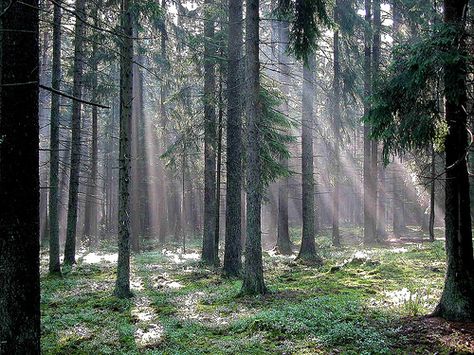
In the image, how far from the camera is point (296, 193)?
43.5m

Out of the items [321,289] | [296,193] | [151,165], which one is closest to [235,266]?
[321,289]

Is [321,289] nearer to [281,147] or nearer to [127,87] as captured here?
[281,147]

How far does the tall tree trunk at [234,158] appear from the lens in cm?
1390

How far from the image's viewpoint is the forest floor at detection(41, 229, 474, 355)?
6.77m

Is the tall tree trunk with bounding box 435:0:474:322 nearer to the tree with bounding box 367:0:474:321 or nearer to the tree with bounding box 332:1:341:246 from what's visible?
the tree with bounding box 367:0:474:321

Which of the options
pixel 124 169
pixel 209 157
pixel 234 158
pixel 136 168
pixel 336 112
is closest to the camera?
pixel 124 169

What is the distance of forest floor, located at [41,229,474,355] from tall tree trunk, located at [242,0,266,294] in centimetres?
65

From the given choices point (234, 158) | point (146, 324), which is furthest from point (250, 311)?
point (234, 158)

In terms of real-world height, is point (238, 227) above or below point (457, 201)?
below

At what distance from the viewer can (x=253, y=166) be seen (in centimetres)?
1069

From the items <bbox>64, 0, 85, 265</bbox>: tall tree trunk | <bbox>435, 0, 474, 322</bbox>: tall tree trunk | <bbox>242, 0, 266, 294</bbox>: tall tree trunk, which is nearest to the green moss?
<bbox>242, 0, 266, 294</bbox>: tall tree trunk

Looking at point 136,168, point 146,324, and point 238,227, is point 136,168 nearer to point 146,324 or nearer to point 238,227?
point 238,227

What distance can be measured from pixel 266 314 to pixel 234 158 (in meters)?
6.84

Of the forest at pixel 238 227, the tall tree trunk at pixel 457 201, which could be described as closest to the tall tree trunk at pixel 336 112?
the forest at pixel 238 227
